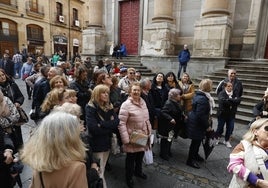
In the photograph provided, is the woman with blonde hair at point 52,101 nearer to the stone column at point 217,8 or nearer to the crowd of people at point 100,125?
the crowd of people at point 100,125

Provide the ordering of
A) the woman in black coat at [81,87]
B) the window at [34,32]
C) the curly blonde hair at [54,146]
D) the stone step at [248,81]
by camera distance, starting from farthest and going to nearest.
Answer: the window at [34,32], the stone step at [248,81], the woman in black coat at [81,87], the curly blonde hair at [54,146]

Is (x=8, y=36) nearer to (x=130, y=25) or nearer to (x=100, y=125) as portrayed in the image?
(x=130, y=25)

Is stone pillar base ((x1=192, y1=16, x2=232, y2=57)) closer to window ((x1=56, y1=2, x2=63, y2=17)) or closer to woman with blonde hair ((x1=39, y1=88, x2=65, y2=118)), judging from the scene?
woman with blonde hair ((x1=39, y1=88, x2=65, y2=118))

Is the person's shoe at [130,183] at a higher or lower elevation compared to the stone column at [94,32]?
lower

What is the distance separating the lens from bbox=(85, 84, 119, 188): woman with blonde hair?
2436 millimetres

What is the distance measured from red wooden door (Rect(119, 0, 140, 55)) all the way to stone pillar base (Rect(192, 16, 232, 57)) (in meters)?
5.26

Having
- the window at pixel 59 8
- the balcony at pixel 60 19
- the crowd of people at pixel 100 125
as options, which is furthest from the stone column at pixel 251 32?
the window at pixel 59 8

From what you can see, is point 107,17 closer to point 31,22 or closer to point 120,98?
point 120,98

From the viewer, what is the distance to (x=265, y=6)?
8.84 m

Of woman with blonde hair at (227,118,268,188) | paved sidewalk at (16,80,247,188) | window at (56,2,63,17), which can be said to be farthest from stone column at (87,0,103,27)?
window at (56,2,63,17)

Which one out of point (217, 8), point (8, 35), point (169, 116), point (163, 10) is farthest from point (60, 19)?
point (169, 116)

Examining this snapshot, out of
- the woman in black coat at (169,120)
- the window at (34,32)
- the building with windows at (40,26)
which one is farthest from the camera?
the window at (34,32)

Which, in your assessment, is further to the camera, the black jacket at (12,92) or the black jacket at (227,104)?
the black jacket at (227,104)

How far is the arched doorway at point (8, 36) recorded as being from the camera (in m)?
21.0
